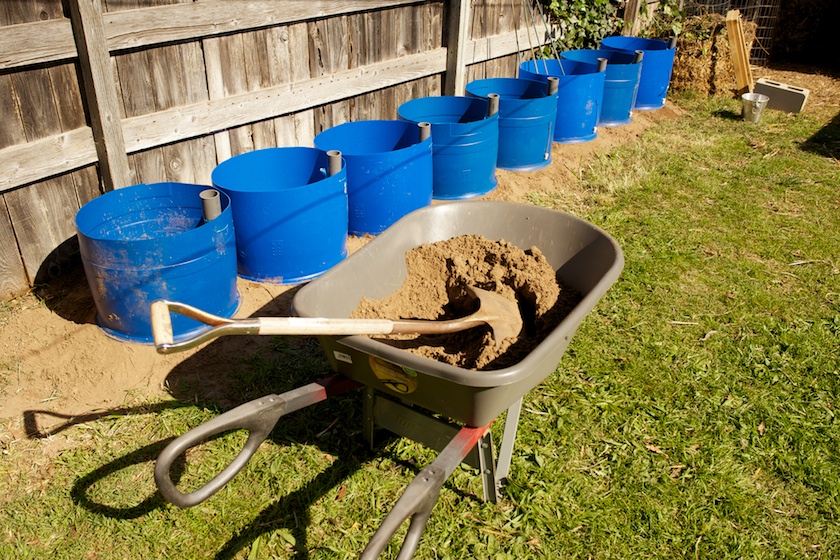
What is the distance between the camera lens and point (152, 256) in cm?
294

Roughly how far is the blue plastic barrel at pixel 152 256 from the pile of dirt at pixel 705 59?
253 inches

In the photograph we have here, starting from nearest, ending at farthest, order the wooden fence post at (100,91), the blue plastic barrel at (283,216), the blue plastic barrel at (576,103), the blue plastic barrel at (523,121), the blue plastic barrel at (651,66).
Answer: the wooden fence post at (100,91) < the blue plastic barrel at (283,216) < the blue plastic barrel at (523,121) < the blue plastic barrel at (576,103) < the blue plastic barrel at (651,66)

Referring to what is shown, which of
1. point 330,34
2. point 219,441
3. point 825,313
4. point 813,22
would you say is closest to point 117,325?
point 219,441

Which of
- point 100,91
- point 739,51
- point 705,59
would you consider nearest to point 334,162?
point 100,91

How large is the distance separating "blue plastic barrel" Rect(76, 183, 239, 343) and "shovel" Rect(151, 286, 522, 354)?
0.95 meters

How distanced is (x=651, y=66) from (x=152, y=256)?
234 inches

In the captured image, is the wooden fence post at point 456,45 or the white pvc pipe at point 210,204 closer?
the white pvc pipe at point 210,204

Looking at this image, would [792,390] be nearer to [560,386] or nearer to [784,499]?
[784,499]

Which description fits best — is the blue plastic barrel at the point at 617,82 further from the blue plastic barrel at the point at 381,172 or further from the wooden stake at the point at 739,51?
the blue plastic barrel at the point at 381,172

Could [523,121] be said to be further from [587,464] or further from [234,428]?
[234,428]

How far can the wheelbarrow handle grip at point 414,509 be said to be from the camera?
1.57m

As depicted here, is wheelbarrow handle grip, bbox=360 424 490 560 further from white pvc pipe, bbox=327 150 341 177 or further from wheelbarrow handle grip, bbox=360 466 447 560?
white pvc pipe, bbox=327 150 341 177

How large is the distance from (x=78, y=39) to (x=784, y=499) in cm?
375

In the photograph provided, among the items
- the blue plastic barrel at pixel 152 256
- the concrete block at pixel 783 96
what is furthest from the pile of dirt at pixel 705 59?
the blue plastic barrel at pixel 152 256
